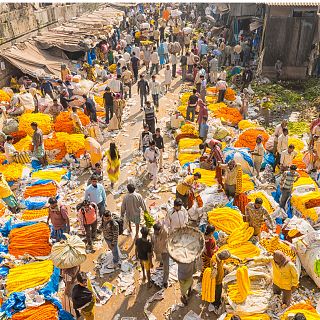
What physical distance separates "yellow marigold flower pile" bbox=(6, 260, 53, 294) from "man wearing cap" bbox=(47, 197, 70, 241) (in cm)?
78

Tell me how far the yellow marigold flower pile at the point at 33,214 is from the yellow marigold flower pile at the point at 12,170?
1.64 meters

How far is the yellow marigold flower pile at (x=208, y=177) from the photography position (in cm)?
988

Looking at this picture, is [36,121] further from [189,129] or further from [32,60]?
[189,129]

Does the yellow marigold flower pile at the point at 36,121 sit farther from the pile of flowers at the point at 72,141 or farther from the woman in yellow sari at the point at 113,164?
the woman in yellow sari at the point at 113,164

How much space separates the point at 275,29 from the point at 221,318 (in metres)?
16.0

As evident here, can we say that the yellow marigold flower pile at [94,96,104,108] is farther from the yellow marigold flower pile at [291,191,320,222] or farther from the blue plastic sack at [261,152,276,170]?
the yellow marigold flower pile at [291,191,320,222]

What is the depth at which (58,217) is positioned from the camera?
311 inches

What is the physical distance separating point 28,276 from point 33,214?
219 centimetres

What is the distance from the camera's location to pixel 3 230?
28.6 feet

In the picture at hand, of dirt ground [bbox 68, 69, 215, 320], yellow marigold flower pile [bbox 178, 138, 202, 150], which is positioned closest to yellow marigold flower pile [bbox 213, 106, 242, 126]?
yellow marigold flower pile [bbox 178, 138, 202, 150]

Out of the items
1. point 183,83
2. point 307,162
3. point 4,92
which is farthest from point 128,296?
point 183,83

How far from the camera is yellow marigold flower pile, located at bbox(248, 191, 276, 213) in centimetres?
880

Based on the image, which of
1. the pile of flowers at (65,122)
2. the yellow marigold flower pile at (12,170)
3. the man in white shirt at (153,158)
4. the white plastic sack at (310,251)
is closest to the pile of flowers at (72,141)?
the pile of flowers at (65,122)

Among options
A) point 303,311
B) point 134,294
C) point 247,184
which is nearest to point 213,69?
point 247,184
